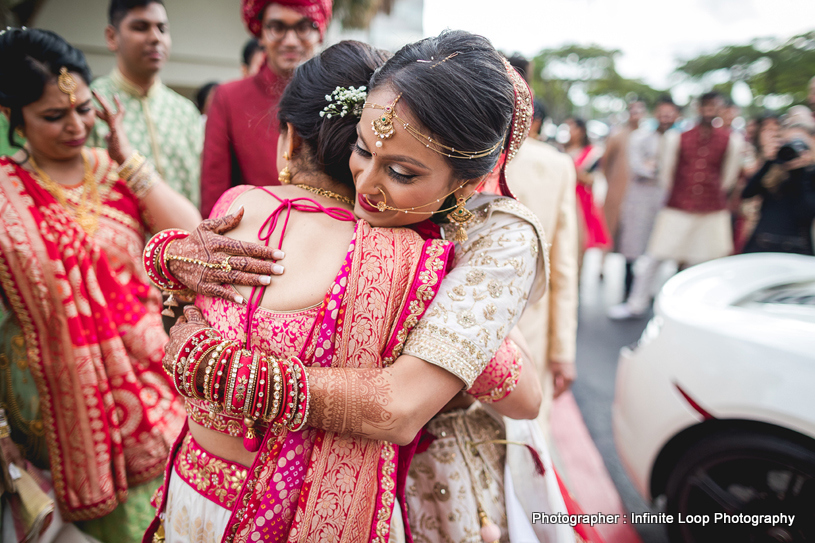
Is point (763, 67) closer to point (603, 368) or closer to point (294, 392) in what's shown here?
point (603, 368)

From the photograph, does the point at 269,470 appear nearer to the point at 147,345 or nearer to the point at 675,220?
the point at 147,345

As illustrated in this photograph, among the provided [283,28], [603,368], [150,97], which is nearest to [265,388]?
[283,28]

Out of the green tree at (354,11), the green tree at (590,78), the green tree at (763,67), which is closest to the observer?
the green tree at (354,11)

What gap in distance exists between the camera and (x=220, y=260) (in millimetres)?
1065

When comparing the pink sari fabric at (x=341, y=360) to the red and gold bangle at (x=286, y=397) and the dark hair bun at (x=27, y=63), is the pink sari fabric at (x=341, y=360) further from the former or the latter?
the dark hair bun at (x=27, y=63)

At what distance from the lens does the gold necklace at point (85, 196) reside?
5.78ft

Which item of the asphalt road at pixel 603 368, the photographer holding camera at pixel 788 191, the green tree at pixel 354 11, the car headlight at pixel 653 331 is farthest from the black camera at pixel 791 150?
the green tree at pixel 354 11

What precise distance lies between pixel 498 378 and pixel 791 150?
453 cm

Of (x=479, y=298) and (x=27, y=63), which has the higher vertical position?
(x=27, y=63)

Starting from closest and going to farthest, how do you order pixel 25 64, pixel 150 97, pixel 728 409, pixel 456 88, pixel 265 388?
pixel 265 388 → pixel 456 88 → pixel 25 64 → pixel 728 409 → pixel 150 97

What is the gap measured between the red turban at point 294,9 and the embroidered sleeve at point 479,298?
174 centimetres

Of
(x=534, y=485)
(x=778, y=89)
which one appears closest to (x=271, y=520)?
(x=534, y=485)

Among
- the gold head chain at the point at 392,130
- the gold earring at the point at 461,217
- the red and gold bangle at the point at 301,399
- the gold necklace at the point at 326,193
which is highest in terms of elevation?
the gold head chain at the point at 392,130

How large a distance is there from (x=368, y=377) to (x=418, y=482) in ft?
1.65
